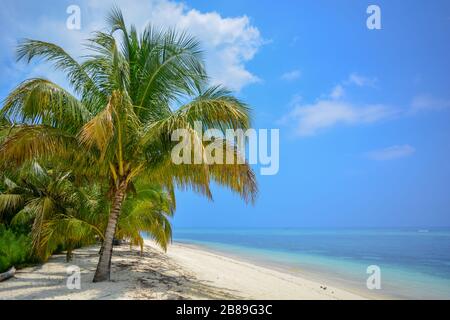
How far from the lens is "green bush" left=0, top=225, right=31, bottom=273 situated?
865 centimetres

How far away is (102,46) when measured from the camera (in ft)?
26.6

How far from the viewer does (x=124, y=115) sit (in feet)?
22.9

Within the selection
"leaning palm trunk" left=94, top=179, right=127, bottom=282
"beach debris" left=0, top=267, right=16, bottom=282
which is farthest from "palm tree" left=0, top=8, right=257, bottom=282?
"beach debris" left=0, top=267, right=16, bottom=282

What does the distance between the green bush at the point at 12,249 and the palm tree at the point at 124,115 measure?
2.76m

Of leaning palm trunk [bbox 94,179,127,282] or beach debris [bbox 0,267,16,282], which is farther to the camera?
beach debris [bbox 0,267,16,282]

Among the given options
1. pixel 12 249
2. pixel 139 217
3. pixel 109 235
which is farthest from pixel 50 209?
pixel 109 235

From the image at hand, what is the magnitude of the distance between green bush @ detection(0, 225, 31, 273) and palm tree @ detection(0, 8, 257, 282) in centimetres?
276

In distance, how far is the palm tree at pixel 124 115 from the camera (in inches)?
263

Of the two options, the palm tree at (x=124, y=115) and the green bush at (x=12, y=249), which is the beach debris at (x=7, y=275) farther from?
the palm tree at (x=124, y=115)

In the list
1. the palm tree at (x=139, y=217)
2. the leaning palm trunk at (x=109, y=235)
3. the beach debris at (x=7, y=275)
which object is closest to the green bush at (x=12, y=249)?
the beach debris at (x=7, y=275)

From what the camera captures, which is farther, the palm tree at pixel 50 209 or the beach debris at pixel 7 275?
the palm tree at pixel 50 209

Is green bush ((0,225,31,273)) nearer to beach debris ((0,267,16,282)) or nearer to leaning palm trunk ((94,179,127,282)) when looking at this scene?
beach debris ((0,267,16,282))
